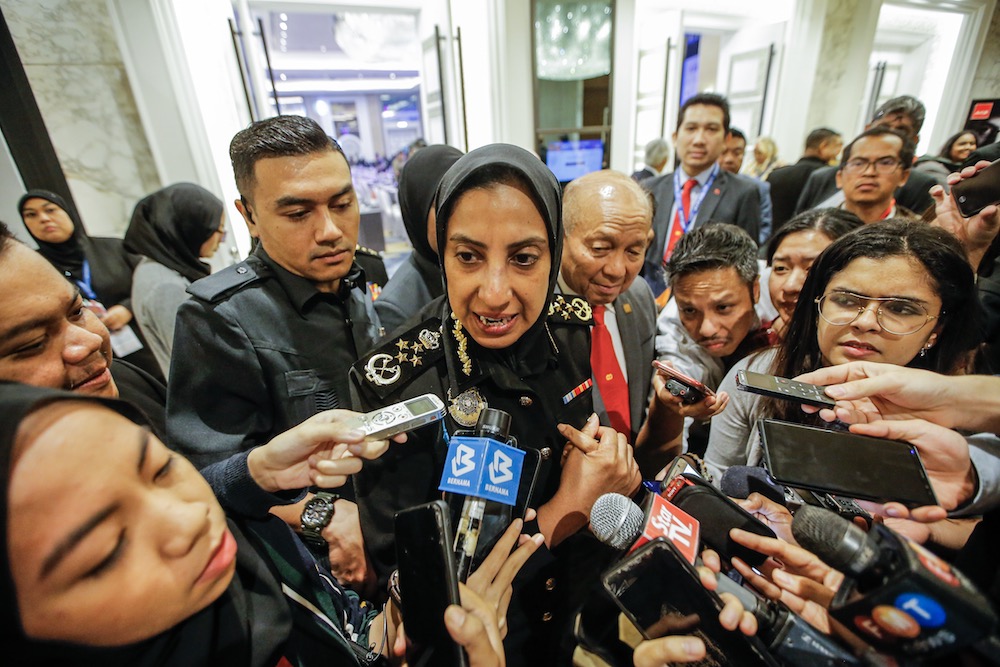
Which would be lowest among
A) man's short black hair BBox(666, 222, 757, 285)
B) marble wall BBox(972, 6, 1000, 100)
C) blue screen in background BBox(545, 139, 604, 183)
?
man's short black hair BBox(666, 222, 757, 285)

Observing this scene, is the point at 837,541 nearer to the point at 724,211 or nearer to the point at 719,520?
the point at 719,520

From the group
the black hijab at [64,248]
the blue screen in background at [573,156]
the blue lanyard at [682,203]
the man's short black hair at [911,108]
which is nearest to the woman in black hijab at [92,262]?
the black hijab at [64,248]

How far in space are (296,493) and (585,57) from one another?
230 inches

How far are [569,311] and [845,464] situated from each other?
813mm

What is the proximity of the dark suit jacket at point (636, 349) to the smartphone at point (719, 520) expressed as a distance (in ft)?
2.09

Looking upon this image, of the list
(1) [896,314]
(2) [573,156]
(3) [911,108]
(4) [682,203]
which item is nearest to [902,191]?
(3) [911,108]

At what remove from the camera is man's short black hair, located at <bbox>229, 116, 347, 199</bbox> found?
1.38 metres

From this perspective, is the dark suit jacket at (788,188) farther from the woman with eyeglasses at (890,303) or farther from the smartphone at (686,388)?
the smartphone at (686,388)

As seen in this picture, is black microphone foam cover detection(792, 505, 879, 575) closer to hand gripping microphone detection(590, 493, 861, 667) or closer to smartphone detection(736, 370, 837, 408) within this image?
hand gripping microphone detection(590, 493, 861, 667)

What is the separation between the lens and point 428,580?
2.52 feet

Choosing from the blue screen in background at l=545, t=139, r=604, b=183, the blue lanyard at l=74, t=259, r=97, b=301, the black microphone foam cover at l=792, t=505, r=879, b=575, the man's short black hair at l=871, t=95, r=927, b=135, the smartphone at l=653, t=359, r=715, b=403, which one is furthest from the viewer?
the blue screen in background at l=545, t=139, r=604, b=183

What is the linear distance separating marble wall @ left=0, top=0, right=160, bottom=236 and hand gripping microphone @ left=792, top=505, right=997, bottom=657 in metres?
5.27

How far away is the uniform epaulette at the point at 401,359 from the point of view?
109cm

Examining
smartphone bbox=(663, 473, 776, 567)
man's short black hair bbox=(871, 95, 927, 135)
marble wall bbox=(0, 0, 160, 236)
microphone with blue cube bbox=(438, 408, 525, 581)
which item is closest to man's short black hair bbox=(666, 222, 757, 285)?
smartphone bbox=(663, 473, 776, 567)
